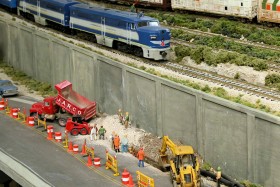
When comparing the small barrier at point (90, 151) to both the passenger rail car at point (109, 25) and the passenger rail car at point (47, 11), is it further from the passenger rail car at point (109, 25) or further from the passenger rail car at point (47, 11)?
the passenger rail car at point (47, 11)

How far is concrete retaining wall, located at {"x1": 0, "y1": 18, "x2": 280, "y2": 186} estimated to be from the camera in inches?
1059

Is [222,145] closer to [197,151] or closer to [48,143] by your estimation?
[197,151]

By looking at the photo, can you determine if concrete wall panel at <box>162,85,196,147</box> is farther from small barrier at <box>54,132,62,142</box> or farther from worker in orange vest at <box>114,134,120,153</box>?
small barrier at <box>54,132,62,142</box>

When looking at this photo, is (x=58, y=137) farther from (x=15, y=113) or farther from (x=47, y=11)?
(x=47, y=11)

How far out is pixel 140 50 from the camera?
41.8 m

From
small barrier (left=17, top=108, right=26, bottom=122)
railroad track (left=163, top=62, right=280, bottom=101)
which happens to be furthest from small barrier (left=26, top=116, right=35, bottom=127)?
railroad track (left=163, top=62, right=280, bottom=101)

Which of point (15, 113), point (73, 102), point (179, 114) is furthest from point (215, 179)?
point (15, 113)

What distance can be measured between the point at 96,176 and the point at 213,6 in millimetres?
29892

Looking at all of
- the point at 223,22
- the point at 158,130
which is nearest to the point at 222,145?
the point at 158,130

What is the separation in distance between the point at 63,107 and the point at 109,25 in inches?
377

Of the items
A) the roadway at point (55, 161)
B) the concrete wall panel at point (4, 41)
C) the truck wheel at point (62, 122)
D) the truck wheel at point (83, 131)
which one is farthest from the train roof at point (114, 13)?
the roadway at point (55, 161)

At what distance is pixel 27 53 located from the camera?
48.7m

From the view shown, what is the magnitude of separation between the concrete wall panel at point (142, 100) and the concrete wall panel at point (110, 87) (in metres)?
1.16

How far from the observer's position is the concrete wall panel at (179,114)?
30906 mm
